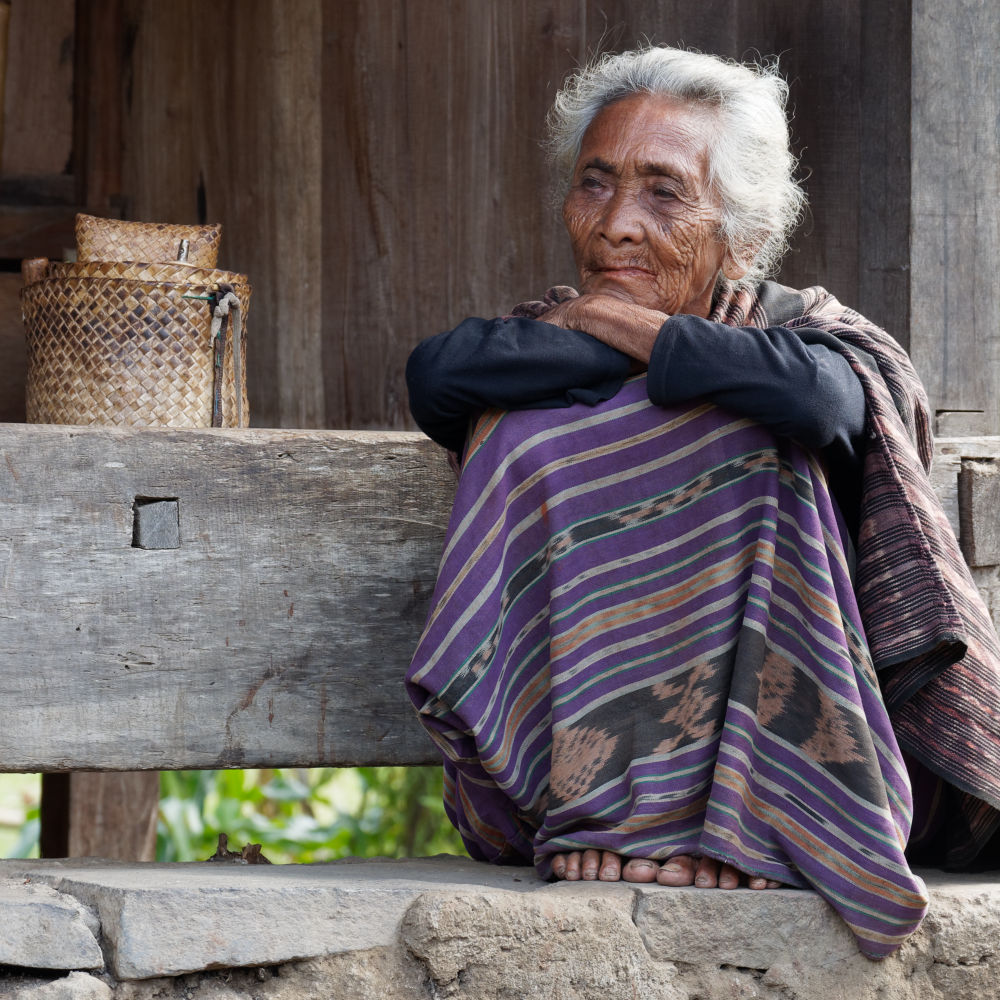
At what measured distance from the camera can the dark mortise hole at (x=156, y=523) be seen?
2410 millimetres

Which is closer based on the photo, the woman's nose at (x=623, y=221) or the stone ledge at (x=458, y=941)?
the stone ledge at (x=458, y=941)

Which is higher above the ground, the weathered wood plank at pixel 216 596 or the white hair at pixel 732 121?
the white hair at pixel 732 121

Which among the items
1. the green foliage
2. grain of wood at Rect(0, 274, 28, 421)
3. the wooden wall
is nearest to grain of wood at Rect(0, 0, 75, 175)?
the wooden wall

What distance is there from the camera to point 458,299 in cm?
342

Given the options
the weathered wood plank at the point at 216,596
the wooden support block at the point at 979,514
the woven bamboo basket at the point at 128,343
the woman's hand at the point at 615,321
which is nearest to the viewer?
the woman's hand at the point at 615,321

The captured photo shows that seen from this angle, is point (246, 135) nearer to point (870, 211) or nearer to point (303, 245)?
point (303, 245)

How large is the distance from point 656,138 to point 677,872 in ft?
3.86

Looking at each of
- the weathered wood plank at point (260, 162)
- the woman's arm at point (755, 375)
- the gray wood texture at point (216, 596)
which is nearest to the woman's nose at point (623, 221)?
the woman's arm at point (755, 375)

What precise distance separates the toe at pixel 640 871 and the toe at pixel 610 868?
0.01m

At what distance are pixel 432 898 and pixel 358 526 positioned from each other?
778mm

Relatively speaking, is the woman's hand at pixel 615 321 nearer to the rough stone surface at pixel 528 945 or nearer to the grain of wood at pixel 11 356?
the rough stone surface at pixel 528 945

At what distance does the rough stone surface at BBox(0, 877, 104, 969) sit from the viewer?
74.4 inches

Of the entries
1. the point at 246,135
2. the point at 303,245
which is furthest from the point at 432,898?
the point at 246,135

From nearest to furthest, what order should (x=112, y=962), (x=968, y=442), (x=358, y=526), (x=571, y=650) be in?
(x=112, y=962) < (x=571, y=650) < (x=358, y=526) < (x=968, y=442)
